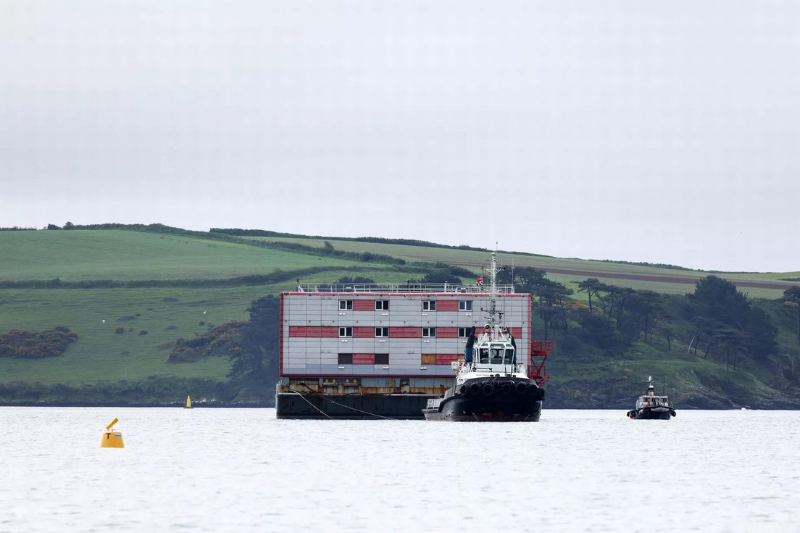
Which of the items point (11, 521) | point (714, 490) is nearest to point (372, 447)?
point (714, 490)

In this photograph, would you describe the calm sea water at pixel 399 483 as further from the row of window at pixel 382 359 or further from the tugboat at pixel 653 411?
the tugboat at pixel 653 411

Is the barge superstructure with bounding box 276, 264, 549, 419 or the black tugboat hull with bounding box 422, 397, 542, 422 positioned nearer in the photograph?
the black tugboat hull with bounding box 422, 397, 542, 422

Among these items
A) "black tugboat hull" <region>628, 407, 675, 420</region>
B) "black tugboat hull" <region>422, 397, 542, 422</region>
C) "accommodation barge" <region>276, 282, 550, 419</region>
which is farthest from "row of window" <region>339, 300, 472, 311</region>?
"black tugboat hull" <region>628, 407, 675, 420</region>

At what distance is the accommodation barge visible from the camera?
129750 mm

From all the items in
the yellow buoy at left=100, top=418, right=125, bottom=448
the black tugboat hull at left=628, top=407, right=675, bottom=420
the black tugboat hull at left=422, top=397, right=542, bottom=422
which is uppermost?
the black tugboat hull at left=422, top=397, right=542, bottom=422

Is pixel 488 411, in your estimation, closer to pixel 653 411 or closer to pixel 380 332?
pixel 380 332

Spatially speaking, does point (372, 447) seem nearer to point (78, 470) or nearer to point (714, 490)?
point (78, 470)

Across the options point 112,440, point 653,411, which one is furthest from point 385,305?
point 112,440

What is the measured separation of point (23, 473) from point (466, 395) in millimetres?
52205

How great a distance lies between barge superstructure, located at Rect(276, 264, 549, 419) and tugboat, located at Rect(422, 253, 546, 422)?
469 inches

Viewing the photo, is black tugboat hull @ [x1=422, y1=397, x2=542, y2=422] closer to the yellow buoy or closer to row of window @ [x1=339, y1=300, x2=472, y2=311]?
row of window @ [x1=339, y1=300, x2=472, y2=311]

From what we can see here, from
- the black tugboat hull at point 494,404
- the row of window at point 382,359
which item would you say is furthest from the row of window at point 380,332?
the black tugboat hull at point 494,404

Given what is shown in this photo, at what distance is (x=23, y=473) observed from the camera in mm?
61125

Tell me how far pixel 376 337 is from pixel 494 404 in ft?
77.3
